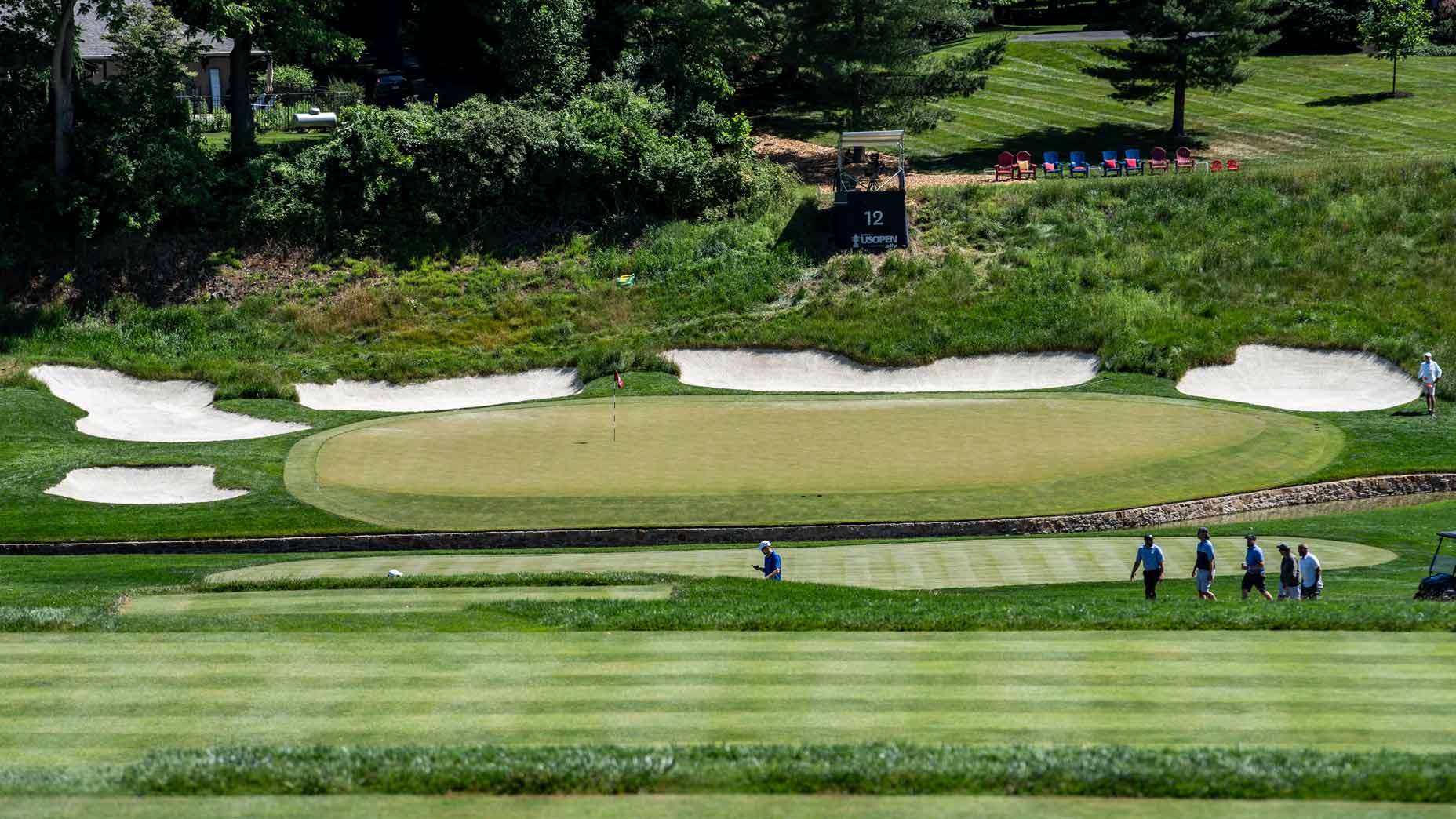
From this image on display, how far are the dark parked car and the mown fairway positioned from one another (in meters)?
21.9

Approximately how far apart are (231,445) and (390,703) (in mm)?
23709

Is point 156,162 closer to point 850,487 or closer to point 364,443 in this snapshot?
point 364,443

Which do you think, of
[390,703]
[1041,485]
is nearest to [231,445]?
[1041,485]

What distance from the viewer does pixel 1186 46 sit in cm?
5884

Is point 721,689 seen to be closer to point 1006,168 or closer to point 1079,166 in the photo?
point 1006,168

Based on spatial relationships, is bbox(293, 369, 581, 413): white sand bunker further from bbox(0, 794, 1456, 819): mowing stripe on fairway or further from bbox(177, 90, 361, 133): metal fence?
bbox(0, 794, 1456, 819): mowing stripe on fairway

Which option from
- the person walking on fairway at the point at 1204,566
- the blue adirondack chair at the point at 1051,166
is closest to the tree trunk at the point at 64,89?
the blue adirondack chair at the point at 1051,166

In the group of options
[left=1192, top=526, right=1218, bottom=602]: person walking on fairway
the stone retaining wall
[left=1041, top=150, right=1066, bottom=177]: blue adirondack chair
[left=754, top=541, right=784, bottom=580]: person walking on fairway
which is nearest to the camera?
[left=1192, top=526, right=1218, bottom=602]: person walking on fairway

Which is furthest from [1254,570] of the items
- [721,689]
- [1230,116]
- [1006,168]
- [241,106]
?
[241,106]

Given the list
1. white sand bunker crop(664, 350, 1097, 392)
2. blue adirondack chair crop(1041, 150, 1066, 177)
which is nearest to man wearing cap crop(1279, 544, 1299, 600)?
white sand bunker crop(664, 350, 1097, 392)

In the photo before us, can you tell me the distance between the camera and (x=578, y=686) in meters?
17.9

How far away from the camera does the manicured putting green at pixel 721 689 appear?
16.3m

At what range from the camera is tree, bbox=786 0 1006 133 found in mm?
56312

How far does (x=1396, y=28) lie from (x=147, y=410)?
169 ft
